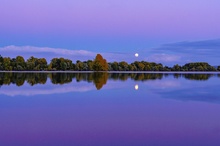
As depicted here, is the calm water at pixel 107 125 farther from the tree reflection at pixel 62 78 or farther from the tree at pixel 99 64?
the tree at pixel 99 64

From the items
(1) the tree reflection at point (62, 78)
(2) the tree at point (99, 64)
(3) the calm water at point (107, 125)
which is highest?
(2) the tree at point (99, 64)

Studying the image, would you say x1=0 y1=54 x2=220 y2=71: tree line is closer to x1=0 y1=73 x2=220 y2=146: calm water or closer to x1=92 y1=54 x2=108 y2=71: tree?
x1=92 y1=54 x2=108 y2=71: tree

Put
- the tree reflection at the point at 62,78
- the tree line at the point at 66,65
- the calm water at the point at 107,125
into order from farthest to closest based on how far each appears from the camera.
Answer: the tree line at the point at 66,65
the tree reflection at the point at 62,78
the calm water at the point at 107,125

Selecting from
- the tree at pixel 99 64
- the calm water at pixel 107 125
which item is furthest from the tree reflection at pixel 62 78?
the tree at pixel 99 64

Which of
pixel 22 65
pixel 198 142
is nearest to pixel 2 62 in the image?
pixel 22 65

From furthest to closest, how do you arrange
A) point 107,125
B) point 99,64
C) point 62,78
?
point 99,64
point 62,78
point 107,125

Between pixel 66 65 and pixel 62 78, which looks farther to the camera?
pixel 66 65

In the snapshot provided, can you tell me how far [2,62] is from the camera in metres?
108

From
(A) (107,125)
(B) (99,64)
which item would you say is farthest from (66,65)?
(A) (107,125)

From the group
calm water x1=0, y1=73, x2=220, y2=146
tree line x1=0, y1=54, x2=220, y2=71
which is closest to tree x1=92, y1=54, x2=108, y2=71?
tree line x1=0, y1=54, x2=220, y2=71

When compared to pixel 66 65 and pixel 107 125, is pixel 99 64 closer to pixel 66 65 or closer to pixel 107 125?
pixel 66 65

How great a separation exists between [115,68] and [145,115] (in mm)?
110225

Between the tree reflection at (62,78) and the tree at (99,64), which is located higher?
the tree at (99,64)

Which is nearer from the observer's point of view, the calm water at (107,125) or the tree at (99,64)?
the calm water at (107,125)
